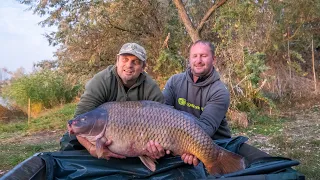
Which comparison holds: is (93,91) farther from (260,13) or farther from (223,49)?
(260,13)

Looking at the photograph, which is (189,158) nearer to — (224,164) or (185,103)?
(224,164)

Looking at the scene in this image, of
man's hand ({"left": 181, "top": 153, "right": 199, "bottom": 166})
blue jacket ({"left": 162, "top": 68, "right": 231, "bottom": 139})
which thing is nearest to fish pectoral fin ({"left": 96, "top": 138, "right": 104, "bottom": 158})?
man's hand ({"left": 181, "top": 153, "right": 199, "bottom": 166})

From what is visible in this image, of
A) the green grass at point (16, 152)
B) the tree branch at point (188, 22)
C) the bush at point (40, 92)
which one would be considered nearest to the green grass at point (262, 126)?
the tree branch at point (188, 22)

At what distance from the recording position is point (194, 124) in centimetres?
185

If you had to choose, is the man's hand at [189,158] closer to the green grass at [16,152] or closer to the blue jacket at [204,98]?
the blue jacket at [204,98]

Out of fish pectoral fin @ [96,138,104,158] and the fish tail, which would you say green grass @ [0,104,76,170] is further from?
the fish tail

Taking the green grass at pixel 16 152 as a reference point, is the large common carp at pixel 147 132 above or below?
above

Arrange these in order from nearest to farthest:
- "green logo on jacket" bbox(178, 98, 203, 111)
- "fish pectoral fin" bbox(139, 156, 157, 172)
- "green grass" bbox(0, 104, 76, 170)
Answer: "fish pectoral fin" bbox(139, 156, 157, 172) < "green logo on jacket" bbox(178, 98, 203, 111) < "green grass" bbox(0, 104, 76, 170)

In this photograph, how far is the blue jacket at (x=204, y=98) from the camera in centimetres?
229

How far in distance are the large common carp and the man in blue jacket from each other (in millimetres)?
463

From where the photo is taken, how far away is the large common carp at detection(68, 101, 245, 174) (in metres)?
1.79

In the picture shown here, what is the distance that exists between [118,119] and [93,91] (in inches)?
14.2

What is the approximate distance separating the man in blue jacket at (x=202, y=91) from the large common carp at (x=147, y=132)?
46 centimetres

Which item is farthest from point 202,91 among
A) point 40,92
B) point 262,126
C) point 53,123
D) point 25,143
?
point 40,92
